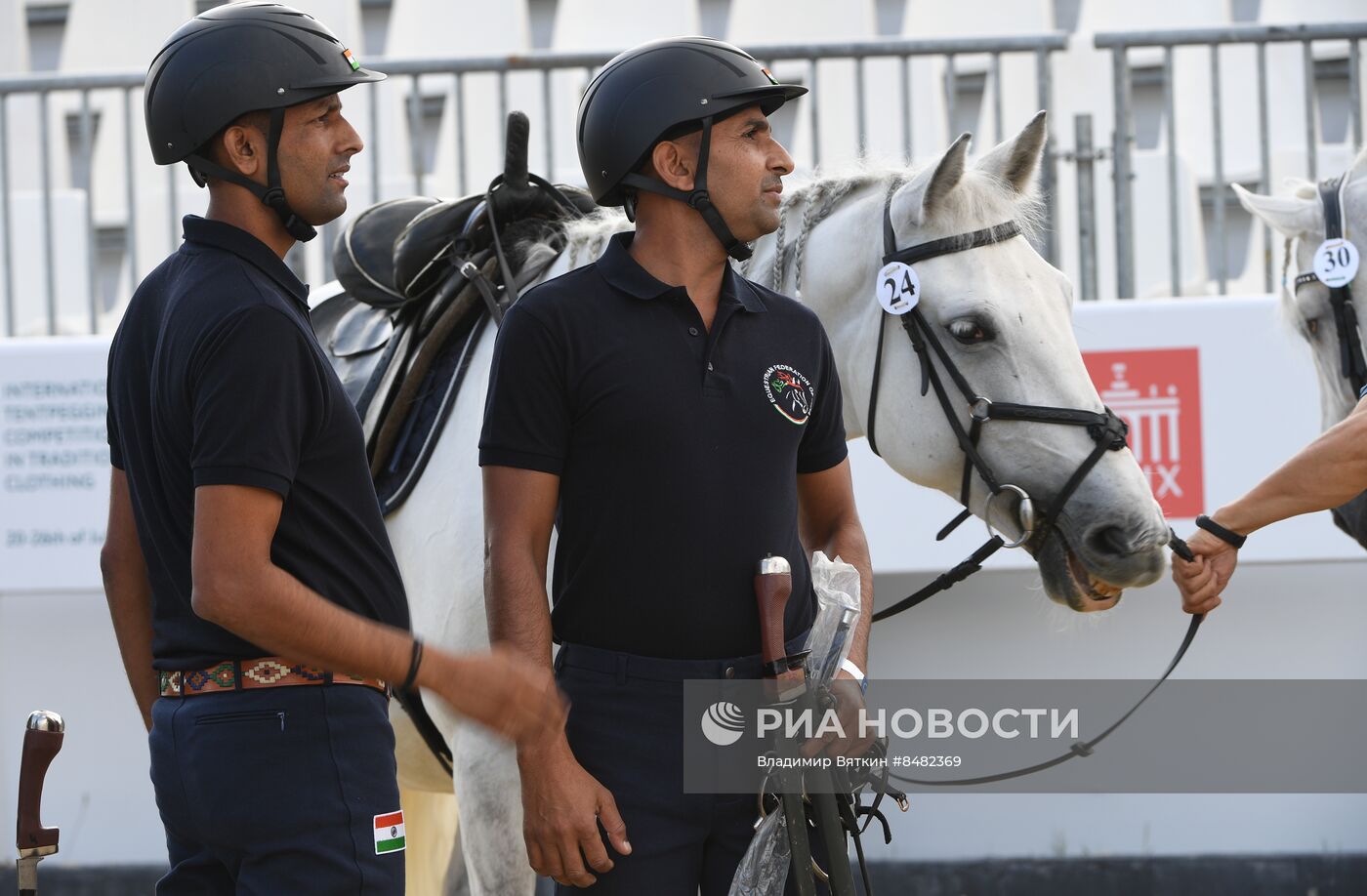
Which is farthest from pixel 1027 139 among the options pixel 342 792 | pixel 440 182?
pixel 440 182

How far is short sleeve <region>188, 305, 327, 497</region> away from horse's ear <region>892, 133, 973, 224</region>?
144 cm

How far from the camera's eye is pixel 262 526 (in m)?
1.88

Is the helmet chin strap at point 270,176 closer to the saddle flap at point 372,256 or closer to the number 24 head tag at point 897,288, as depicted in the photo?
the number 24 head tag at point 897,288

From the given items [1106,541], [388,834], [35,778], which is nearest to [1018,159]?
[1106,541]

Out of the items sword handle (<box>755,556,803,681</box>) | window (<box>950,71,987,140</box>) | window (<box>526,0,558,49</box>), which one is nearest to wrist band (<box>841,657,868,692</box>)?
sword handle (<box>755,556,803,681</box>)

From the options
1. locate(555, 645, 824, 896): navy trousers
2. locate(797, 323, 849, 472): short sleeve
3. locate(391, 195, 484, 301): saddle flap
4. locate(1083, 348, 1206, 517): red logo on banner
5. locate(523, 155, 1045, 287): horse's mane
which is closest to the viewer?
locate(555, 645, 824, 896): navy trousers

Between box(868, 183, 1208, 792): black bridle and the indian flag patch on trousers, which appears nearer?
the indian flag patch on trousers

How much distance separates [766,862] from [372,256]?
7.66 feet

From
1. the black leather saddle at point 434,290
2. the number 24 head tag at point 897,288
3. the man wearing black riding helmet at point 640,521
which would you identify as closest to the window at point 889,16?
A: the black leather saddle at point 434,290

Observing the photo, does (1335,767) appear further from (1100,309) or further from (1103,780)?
(1100,309)

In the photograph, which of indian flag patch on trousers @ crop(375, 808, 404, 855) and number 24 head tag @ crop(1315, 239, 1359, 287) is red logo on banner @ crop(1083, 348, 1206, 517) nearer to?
number 24 head tag @ crop(1315, 239, 1359, 287)

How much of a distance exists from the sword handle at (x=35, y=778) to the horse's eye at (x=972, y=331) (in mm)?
1717

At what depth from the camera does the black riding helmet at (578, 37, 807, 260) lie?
7.68ft

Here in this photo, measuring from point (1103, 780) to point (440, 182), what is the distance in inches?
148
